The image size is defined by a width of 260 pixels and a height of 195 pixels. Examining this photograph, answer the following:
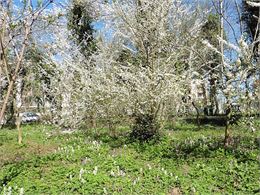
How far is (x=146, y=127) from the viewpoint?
11.4 meters

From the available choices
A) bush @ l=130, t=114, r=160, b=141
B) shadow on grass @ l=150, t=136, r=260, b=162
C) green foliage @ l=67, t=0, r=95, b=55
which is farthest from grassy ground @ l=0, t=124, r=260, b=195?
green foliage @ l=67, t=0, r=95, b=55

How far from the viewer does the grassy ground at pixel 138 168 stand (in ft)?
22.5

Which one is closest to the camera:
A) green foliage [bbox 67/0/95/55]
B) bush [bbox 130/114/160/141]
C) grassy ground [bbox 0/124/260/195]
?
grassy ground [bbox 0/124/260/195]

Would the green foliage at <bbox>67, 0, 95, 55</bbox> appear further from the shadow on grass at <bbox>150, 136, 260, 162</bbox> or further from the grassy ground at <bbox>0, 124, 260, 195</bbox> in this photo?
the shadow on grass at <bbox>150, 136, 260, 162</bbox>

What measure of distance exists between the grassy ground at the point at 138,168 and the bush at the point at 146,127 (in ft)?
1.27

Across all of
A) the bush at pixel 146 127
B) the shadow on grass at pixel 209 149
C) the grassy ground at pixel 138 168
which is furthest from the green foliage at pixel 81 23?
the shadow on grass at pixel 209 149

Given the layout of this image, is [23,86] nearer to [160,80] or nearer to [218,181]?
[160,80]

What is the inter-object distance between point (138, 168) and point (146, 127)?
3.42 m

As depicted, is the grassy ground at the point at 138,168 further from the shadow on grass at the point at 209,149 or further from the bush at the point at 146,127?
the bush at the point at 146,127

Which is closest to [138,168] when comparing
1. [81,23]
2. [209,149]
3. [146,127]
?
[209,149]

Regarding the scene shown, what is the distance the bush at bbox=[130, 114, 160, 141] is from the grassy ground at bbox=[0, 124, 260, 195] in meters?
0.39

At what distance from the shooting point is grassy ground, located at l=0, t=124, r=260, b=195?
6844 millimetres

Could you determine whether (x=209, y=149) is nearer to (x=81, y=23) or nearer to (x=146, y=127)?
(x=146, y=127)

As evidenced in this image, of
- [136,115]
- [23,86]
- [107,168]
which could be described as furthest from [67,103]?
[23,86]
